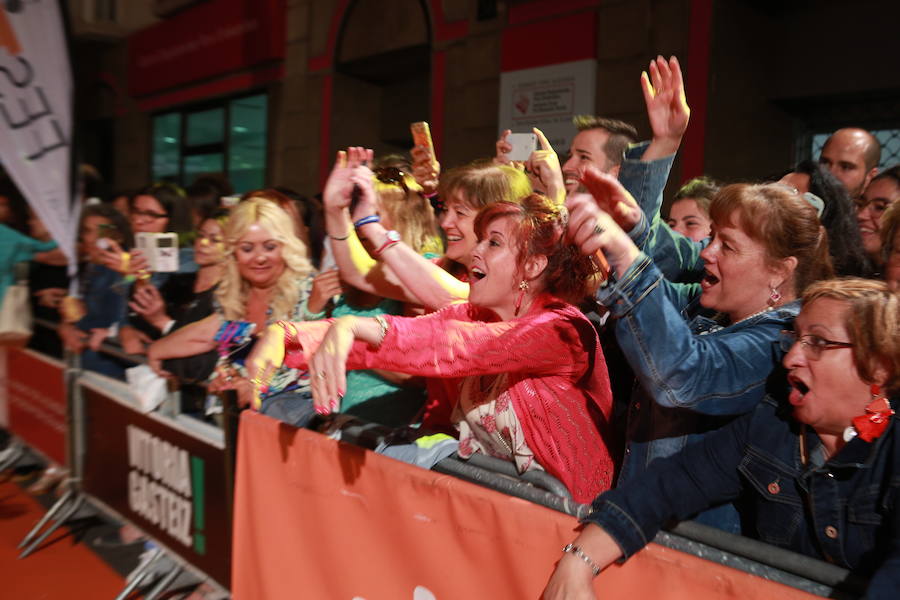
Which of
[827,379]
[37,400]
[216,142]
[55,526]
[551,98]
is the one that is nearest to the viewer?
[827,379]

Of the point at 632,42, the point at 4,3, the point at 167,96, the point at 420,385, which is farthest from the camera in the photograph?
the point at 167,96

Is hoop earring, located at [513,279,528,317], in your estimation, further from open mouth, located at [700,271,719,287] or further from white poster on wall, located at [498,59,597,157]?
white poster on wall, located at [498,59,597,157]

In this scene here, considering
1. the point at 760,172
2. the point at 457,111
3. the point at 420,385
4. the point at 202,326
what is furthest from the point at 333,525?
the point at 457,111

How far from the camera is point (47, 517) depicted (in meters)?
4.10

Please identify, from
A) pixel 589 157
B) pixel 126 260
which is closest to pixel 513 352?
pixel 589 157

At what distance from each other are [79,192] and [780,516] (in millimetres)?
4408

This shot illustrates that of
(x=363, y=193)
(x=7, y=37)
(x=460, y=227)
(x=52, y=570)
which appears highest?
(x=7, y=37)

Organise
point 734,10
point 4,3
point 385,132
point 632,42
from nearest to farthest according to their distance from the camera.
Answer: point 4,3 < point 734,10 < point 632,42 < point 385,132

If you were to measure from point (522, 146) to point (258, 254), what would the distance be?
1275mm

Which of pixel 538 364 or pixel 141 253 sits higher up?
pixel 141 253

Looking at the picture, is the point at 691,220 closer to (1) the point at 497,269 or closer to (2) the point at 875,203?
(2) the point at 875,203

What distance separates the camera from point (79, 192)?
4.52 m

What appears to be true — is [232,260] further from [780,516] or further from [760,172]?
[760,172]

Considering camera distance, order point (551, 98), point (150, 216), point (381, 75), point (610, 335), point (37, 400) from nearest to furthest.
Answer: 1. point (610, 335)
2. point (150, 216)
3. point (37, 400)
4. point (551, 98)
5. point (381, 75)
